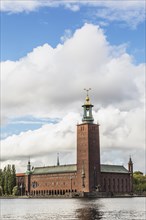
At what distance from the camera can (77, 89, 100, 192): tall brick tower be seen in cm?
11494

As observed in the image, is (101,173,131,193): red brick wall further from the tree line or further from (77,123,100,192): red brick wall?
the tree line

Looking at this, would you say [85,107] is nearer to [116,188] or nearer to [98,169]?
[98,169]

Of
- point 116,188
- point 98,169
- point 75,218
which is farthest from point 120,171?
point 75,218

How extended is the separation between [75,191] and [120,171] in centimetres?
1957

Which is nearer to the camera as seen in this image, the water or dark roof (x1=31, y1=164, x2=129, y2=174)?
the water

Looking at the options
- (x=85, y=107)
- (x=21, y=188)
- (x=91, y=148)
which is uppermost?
(x=85, y=107)

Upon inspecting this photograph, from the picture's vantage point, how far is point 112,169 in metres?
130

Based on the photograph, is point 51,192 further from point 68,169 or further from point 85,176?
point 85,176

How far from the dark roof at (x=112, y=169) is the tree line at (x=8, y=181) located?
22.2m

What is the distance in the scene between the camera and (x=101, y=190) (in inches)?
4609

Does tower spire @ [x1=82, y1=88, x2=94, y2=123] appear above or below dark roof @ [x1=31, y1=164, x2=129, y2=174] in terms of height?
above

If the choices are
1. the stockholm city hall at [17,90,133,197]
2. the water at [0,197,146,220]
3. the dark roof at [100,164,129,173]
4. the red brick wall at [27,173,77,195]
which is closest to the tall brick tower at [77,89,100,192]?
the stockholm city hall at [17,90,133,197]

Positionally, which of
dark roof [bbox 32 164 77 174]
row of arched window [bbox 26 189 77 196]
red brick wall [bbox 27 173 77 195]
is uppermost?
dark roof [bbox 32 164 77 174]

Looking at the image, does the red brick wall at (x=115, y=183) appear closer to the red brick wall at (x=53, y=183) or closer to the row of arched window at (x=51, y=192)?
the red brick wall at (x=53, y=183)
